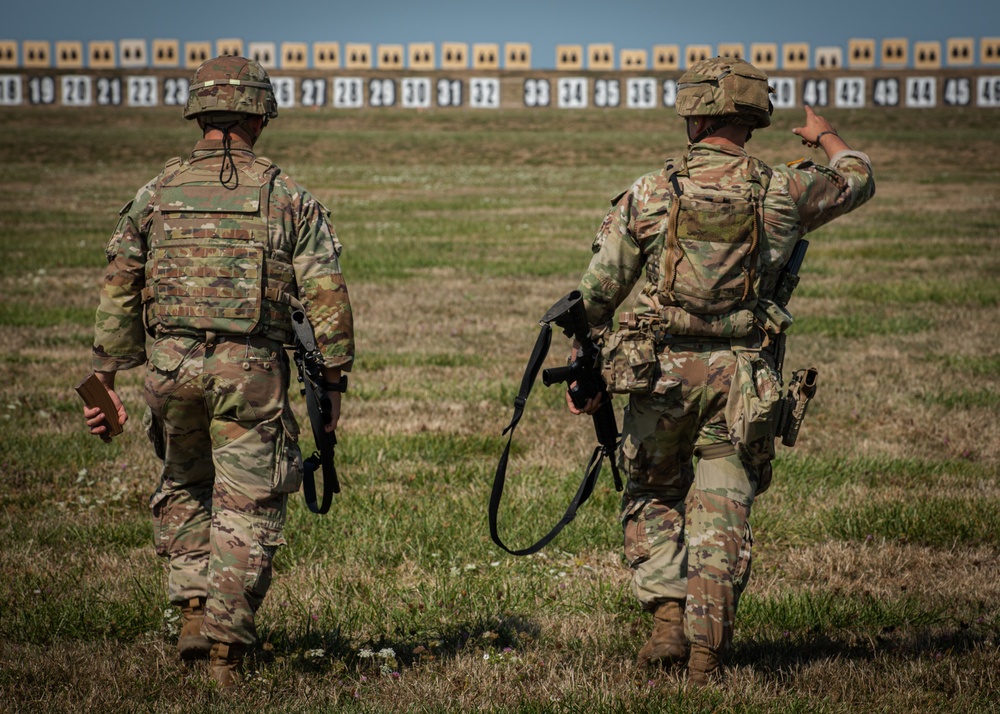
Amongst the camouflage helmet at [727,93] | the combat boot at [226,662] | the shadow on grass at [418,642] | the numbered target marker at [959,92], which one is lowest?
the shadow on grass at [418,642]

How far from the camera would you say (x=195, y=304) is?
4.34 m

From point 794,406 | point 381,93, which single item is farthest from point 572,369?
point 381,93

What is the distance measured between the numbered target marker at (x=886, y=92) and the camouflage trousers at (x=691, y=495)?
84.7 metres

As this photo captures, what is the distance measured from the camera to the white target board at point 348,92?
276 feet

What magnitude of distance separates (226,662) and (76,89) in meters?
86.2

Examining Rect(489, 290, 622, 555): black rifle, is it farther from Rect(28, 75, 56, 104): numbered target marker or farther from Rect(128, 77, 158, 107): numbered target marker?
Answer: Rect(28, 75, 56, 104): numbered target marker

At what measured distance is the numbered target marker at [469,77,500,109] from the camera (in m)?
84.6

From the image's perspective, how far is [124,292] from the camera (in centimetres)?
457

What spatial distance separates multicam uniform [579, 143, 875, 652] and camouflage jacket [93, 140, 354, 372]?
3.51ft

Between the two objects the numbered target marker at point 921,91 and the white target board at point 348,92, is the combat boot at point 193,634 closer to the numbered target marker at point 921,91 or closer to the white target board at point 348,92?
the white target board at point 348,92

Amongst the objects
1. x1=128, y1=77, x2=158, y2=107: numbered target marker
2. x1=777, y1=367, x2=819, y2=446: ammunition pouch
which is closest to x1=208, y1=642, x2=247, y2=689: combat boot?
x1=777, y1=367, x2=819, y2=446: ammunition pouch

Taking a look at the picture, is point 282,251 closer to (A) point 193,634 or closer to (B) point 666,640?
(A) point 193,634

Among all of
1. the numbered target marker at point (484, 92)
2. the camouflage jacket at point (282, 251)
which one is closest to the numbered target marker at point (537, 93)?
the numbered target marker at point (484, 92)

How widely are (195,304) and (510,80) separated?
85.4 m
